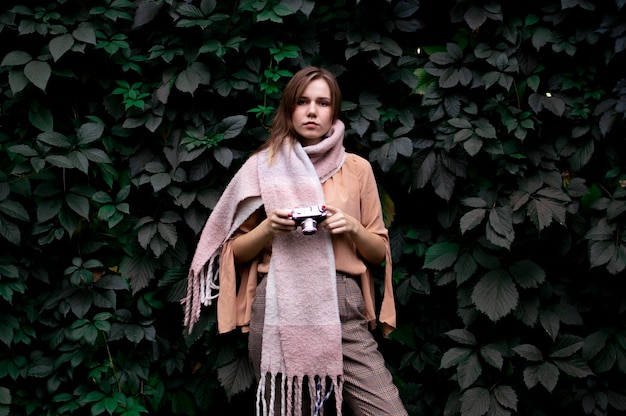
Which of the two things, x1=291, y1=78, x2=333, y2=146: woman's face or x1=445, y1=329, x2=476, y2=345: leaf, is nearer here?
x1=291, y1=78, x2=333, y2=146: woman's face

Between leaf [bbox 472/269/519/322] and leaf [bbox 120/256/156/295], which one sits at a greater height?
leaf [bbox 120/256/156/295]

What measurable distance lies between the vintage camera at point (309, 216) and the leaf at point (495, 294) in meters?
0.95

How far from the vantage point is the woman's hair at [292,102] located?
2.16 m

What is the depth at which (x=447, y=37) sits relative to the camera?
2975mm

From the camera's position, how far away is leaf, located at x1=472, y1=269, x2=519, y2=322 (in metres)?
2.51

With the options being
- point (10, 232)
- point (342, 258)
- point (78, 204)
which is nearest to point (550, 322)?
point (342, 258)

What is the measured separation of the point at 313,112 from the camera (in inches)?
84.3

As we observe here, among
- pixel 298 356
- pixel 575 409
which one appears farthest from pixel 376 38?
pixel 575 409

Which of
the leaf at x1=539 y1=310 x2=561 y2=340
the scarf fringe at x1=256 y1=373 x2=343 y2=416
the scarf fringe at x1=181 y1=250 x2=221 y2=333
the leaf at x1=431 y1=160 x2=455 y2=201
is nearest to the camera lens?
the scarf fringe at x1=256 y1=373 x2=343 y2=416

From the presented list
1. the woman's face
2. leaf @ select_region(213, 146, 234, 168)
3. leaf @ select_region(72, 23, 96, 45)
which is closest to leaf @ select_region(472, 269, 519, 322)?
the woman's face

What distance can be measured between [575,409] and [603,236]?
2.48 feet

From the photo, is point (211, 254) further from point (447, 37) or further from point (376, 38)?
point (447, 37)

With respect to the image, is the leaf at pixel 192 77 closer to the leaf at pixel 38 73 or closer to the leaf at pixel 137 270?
the leaf at pixel 38 73

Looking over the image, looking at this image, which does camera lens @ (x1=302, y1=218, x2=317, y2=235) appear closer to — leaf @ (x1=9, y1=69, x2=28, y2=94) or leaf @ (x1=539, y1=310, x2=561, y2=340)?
leaf @ (x1=539, y1=310, x2=561, y2=340)
